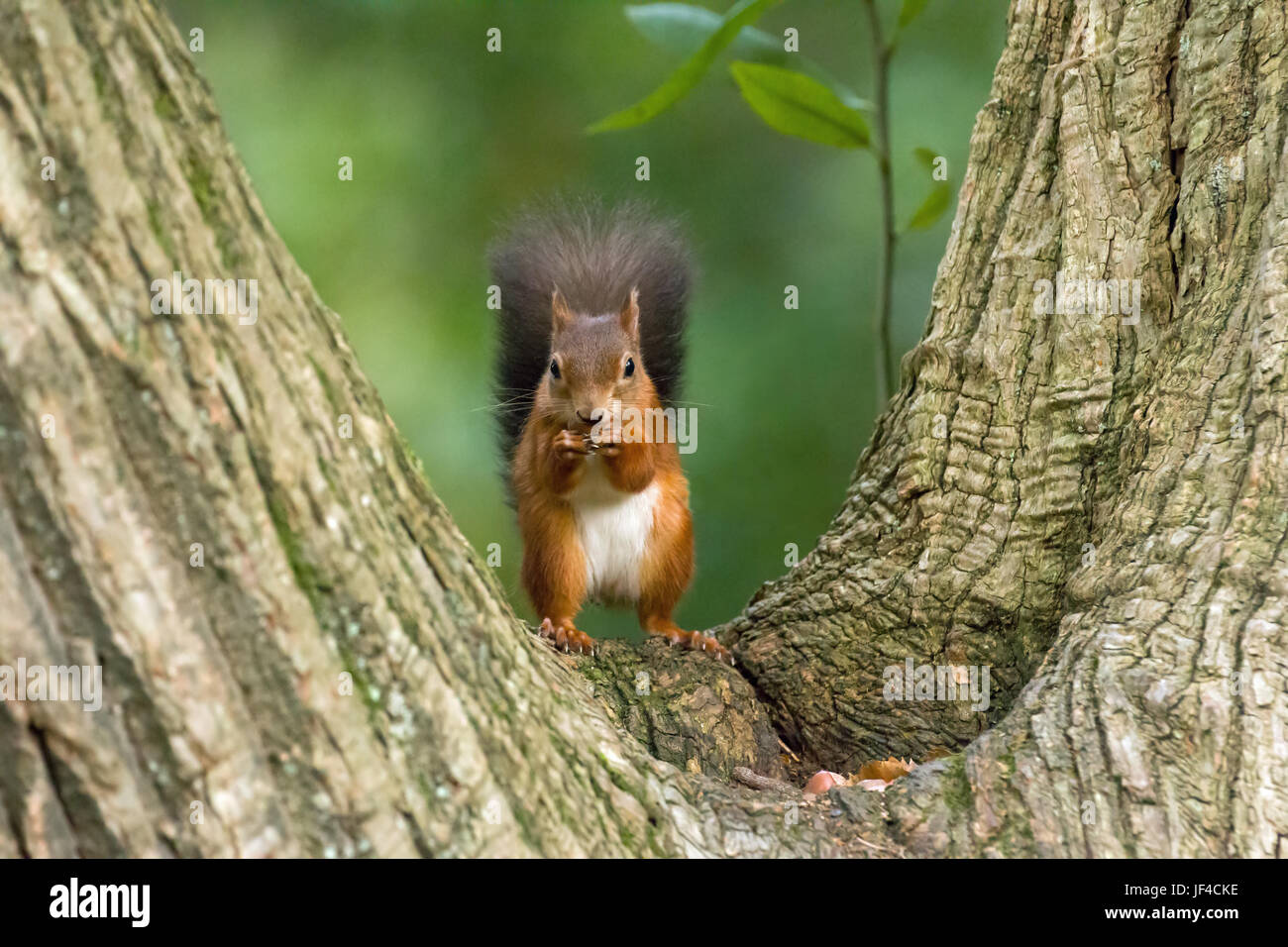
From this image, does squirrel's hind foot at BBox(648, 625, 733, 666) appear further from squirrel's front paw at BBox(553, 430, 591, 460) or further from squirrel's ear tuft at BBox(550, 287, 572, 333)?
squirrel's ear tuft at BBox(550, 287, 572, 333)

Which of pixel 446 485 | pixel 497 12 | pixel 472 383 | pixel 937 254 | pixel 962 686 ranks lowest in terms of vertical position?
pixel 962 686

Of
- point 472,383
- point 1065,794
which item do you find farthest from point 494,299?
point 1065,794

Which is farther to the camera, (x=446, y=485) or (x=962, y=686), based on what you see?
(x=446, y=485)

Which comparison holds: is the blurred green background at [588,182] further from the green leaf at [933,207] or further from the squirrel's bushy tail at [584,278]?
the green leaf at [933,207]

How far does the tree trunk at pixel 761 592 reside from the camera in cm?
98

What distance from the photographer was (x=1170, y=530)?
5.51 ft

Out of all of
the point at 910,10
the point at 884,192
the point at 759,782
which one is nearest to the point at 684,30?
the point at 910,10

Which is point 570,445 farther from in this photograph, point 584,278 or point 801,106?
point 801,106

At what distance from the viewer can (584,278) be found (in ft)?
9.25

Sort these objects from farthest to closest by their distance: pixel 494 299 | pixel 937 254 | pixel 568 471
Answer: pixel 937 254 < pixel 494 299 < pixel 568 471

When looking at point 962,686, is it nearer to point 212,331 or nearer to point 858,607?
point 858,607

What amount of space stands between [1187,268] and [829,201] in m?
2.13

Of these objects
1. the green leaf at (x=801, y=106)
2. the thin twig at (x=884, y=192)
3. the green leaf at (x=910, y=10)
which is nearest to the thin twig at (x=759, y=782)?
the thin twig at (x=884, y=192)

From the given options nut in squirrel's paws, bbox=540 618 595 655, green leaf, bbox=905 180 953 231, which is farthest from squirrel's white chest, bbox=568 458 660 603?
green leaf, bbox=905 180 953 231
